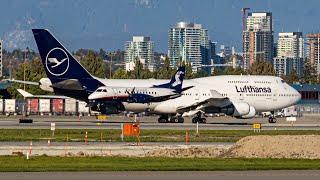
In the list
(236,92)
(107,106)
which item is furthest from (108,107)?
(236,92)

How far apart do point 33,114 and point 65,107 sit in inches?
167

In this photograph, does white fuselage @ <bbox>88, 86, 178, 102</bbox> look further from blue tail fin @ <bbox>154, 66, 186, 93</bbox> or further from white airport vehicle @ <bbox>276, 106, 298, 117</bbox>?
white airport vehicle @ <bbox>276, 106, 298, 117</bbox>

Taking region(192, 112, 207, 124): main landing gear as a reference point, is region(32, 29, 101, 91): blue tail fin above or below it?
above

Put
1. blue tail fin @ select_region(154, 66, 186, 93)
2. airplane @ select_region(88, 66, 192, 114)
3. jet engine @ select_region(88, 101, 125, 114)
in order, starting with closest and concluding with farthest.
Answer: airplane @ select_region(88, 66, 192, 114) → jet engine @ select_region(88, 101, 125, 114) → blue tail fin @ select_region(154, 66, 186, 93)

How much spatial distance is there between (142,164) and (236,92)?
62.2 meters

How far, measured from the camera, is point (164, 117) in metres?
107

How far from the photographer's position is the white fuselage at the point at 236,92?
Answer: 105 meters

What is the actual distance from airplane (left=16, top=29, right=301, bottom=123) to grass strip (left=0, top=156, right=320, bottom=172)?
49394mm

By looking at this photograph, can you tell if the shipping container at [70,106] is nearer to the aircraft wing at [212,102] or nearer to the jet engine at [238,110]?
the aircraft wing at [212,102]

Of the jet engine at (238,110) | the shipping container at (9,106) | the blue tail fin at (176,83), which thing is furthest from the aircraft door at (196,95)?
the shipping container at (9,106)

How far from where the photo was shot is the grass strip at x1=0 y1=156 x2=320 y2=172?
4631cm

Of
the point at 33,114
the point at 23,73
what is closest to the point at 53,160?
the point at 33,114

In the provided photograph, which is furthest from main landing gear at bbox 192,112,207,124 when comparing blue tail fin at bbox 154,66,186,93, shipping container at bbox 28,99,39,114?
shipping container at bbox 28,99,39,114

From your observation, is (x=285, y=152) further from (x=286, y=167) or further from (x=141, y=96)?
(x=141, y=96)
